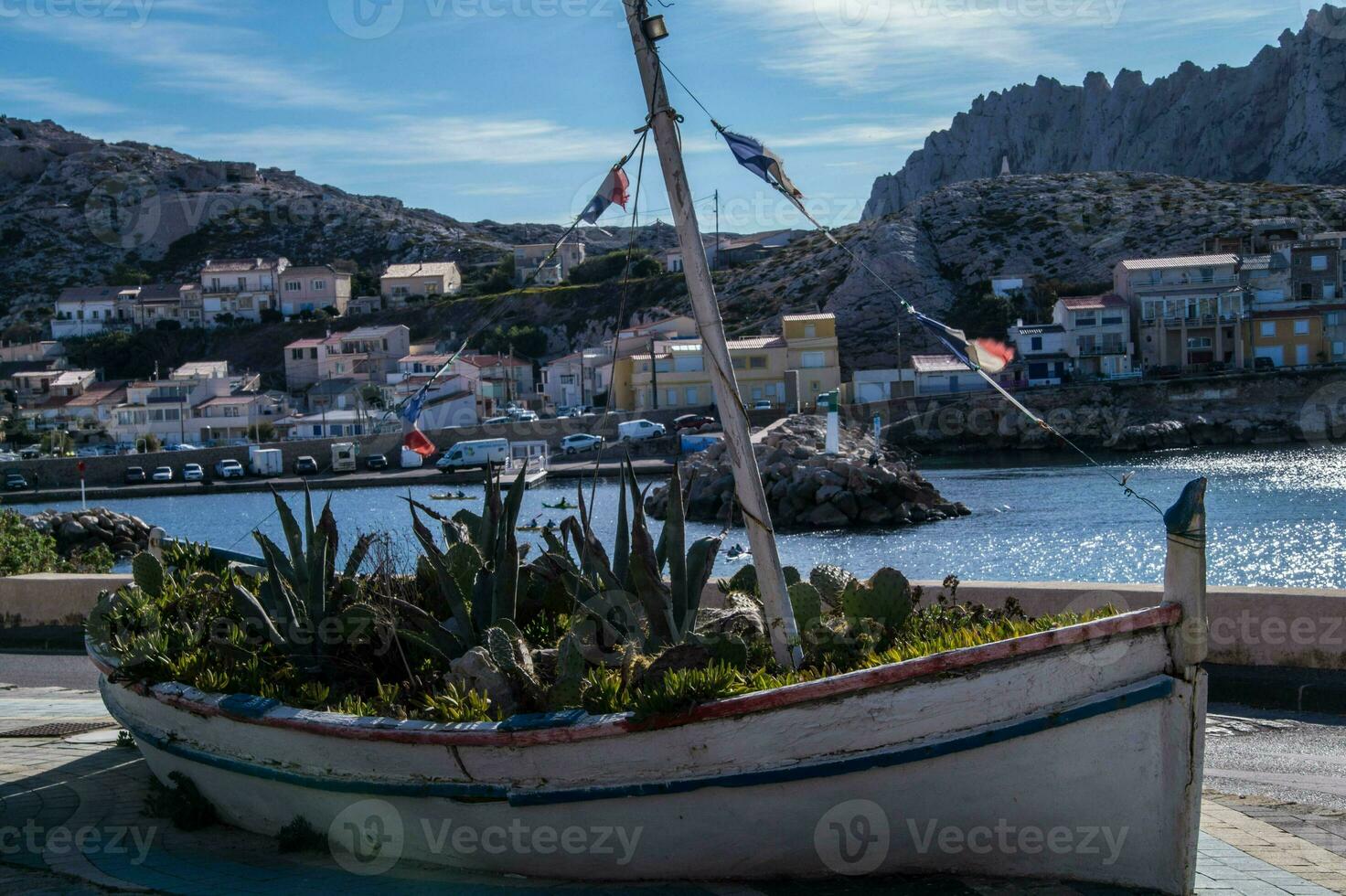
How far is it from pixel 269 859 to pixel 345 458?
65.9 metres

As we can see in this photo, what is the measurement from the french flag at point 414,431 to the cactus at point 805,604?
2275mm

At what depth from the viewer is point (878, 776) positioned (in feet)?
16.9

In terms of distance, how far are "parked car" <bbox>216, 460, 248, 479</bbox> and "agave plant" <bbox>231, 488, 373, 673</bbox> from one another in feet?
224

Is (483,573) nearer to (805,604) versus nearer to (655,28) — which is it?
(805,604)

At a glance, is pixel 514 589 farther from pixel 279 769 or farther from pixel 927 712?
pixel 927 712

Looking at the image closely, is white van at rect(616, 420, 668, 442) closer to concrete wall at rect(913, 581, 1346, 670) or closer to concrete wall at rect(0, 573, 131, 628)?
concrete wall at rect(0, 573, 131, 628)

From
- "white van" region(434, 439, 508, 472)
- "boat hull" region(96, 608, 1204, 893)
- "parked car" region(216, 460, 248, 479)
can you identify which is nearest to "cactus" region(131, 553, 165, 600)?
"boat hull" region(96, 608, 1204, 893)

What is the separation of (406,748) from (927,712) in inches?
91.6

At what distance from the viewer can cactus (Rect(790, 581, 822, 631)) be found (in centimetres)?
671

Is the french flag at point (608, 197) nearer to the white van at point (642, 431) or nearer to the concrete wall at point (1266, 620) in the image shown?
the concrete wall at point (1266, 620)

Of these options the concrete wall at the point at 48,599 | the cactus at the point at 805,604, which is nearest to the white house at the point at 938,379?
the concrete wall at the point at 48,599

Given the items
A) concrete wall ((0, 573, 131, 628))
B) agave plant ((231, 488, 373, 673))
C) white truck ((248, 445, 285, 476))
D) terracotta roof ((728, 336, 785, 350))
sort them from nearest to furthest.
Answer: agave plant ((231, 488, 373, 673)), concrete wall ((0, 573, 131, 628)), white truck ((248, 445, 285, 476)), terracotta roof ((728, 336, 785, 350))

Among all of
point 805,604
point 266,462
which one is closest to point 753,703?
point 805,604

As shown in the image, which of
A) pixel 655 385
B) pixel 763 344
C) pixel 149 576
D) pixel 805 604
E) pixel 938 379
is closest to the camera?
pixel 805 604
